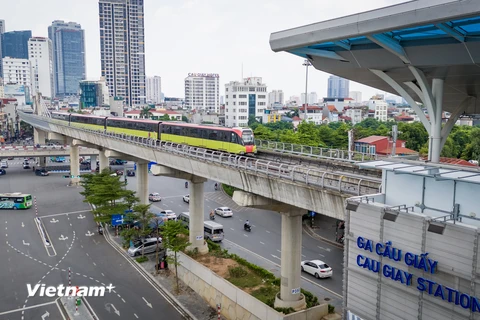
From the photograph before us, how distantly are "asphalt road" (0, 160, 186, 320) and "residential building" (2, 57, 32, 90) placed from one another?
162036 mm

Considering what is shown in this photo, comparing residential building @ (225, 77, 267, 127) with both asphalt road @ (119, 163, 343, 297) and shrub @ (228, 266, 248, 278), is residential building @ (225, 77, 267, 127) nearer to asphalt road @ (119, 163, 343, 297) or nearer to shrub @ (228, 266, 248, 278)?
asphalt road @ (119, 163, 343, 297)

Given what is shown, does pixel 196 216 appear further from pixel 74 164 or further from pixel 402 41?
pixel 74 164

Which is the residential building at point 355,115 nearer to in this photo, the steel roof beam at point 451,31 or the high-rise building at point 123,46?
the high-rise building at point 123,46

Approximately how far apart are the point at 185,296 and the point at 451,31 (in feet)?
69.9

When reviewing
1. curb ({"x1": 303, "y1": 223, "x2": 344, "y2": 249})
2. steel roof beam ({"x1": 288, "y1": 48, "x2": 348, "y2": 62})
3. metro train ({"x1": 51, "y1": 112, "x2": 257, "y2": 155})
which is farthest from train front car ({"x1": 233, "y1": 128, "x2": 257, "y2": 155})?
curb ({"x1": 303, "y1": 223, "x2": 344, "y2": 249})

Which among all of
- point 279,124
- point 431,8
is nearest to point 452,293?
point 431,8

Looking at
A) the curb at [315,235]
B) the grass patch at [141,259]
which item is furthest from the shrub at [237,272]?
the curb at [315,235]

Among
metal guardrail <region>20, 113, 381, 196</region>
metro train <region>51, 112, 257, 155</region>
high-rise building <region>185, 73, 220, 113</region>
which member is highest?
high-rise building <region>185, 73, 220, 113</region>

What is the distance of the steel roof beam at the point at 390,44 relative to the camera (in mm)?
16672

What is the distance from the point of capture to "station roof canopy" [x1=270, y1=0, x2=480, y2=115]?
14211mm

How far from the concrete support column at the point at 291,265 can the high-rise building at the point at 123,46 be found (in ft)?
550

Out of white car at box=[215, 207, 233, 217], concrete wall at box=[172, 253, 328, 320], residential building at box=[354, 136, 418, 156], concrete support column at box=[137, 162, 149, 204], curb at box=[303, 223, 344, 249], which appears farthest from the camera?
residential building at box=[354, 136, 418, 156]

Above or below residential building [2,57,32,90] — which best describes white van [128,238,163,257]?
below

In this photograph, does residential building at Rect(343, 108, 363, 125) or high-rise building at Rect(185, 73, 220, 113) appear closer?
residential building at Rect(343, 108, 363, 125)
